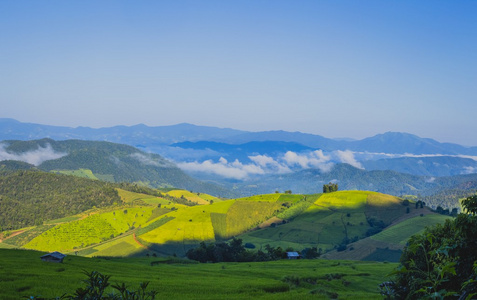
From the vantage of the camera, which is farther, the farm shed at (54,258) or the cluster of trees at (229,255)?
the cluster of trees at (229,255)

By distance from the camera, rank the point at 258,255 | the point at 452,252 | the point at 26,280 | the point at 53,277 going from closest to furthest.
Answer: the point at 452,252 < the point at 26,280 < the point at 53,277 < the point at 258,255

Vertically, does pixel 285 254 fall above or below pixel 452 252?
below

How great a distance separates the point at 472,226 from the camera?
24.7 m

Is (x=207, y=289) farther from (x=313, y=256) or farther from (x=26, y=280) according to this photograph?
(x=313, y=256)

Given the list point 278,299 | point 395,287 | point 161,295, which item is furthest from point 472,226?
point 161,295

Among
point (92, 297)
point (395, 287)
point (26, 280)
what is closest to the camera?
point (92, 297)

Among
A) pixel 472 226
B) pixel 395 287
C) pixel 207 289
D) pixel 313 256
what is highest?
pixel 472 226

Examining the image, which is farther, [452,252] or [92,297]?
[452,252]

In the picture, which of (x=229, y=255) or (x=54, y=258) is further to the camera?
(x=229, y=255)

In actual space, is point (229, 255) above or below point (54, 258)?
below

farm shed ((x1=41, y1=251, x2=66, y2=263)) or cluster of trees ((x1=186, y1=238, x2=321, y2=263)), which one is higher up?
farm shed ((x1=41, y1=251, x2=66, y2=263))

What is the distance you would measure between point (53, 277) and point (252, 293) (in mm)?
29835

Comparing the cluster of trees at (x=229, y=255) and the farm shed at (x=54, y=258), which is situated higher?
the farm shed at (x=54, y=258)

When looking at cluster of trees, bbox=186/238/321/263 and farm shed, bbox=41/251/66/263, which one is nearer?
farm shed, bbox=41/251/66/263
